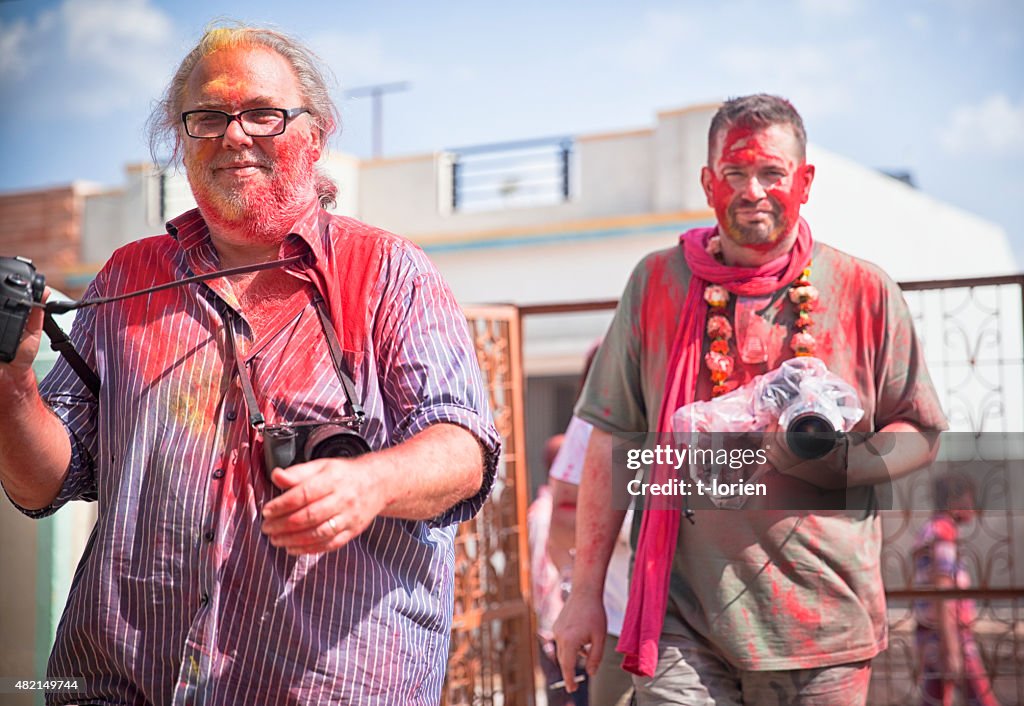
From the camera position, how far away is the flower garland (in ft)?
8.75

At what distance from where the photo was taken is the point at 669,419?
275 centimetres

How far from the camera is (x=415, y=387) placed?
6.09 ft

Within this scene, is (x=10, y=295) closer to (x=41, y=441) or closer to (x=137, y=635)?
(x=41, y=441)

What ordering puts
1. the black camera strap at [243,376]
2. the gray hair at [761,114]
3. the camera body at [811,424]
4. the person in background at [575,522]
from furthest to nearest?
1. the person in background at [575,522]
2. the gray hair at [761,114]
3. the camera body at [811,424]
4. the black camera strap at [243,376]

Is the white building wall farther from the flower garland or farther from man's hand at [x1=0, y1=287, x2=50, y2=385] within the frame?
man's hand at [x1=0, y1=287, x2=50, y2=385]

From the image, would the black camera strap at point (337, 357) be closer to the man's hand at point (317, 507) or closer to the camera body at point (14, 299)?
the man's hand at point (317, 507)

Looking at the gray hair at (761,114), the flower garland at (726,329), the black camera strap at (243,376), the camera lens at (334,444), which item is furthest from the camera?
the gray hair at (761,114)

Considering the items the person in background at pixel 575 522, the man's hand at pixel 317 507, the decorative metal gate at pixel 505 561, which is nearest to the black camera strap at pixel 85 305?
the man's hand at pixel 317 507

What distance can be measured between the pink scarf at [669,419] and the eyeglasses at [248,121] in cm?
114

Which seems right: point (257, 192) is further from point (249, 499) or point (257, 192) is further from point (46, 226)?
point (46, 226)

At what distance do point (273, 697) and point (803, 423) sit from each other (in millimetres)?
1278

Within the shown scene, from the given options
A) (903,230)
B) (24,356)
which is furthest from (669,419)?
(903,230)

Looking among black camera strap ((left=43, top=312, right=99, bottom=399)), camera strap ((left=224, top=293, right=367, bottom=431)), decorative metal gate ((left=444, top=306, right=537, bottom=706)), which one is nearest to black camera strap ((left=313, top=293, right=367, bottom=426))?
camera strap ((left=224, top=293, right=367, bottom=431))

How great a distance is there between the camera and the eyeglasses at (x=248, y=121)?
77.5 inches
